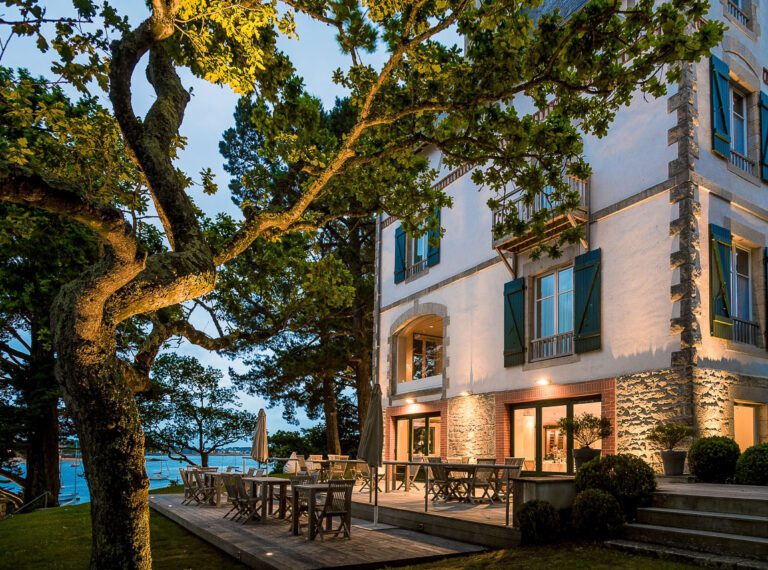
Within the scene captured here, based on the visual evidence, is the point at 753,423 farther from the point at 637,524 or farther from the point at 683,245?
the point at 637,524

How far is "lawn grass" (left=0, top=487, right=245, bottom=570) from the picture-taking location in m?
7.59

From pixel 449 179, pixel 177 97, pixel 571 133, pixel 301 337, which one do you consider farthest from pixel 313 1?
pixel 301 337

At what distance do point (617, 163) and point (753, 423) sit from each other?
4.97 meters

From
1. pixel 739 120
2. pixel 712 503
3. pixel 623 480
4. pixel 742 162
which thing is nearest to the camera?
pixel 712 503

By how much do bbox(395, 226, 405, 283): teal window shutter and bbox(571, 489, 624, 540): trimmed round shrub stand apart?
11.7 meters

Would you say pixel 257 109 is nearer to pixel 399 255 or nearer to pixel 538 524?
pixel 538 524

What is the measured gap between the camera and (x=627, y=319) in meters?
11.0

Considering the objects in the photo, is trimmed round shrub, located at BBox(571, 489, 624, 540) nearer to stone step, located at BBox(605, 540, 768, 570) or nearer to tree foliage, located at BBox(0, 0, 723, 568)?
stone step, located at BBox(605, 540, 768, 570)

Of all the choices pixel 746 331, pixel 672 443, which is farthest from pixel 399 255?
pixel 672 443

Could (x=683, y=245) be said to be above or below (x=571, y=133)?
below

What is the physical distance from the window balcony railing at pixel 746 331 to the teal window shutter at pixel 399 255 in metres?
9.60

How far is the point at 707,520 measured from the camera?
270 inches

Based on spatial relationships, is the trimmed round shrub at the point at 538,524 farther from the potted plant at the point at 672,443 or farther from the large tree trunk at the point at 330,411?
the large tree trunk at the point at 330,411

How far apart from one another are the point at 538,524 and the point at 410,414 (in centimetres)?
1050
